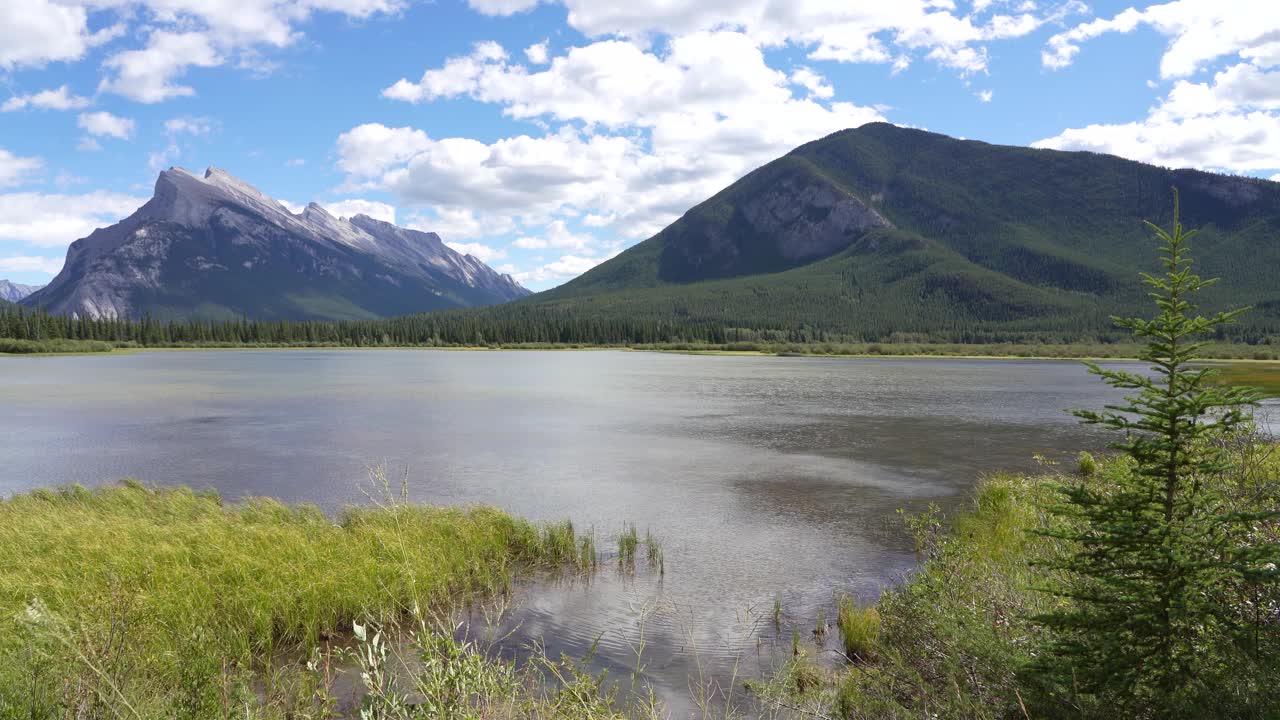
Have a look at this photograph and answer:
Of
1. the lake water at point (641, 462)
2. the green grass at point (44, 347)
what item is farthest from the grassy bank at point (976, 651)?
the green grass at point (44, 347)

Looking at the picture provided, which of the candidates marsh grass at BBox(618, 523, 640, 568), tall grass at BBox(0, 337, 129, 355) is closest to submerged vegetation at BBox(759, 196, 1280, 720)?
marsh grass at BBox(618, 523, 640, 568)

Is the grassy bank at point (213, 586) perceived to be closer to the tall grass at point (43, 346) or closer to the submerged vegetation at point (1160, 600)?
the submerged vegetation at point (1160, 600)

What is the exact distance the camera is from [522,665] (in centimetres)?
1249

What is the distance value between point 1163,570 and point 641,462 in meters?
28.1

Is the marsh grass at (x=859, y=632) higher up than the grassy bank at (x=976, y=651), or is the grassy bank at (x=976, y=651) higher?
the grassy bank at (x=976, y=651)

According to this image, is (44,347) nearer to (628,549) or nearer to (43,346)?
(43,346)

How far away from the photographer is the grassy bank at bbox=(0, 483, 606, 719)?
726 centimetres

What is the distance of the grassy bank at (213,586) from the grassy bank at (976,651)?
6.20 metres

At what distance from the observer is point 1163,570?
7.14 metres

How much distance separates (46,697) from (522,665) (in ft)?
22.6

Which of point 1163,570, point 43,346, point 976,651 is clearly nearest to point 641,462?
point 976,651

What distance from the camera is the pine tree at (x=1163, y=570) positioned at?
694 cm

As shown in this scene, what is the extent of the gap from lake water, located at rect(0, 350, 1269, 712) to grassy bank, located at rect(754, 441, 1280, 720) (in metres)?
1.84

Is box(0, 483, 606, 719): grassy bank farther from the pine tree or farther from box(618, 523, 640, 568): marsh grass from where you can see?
the pine tree
